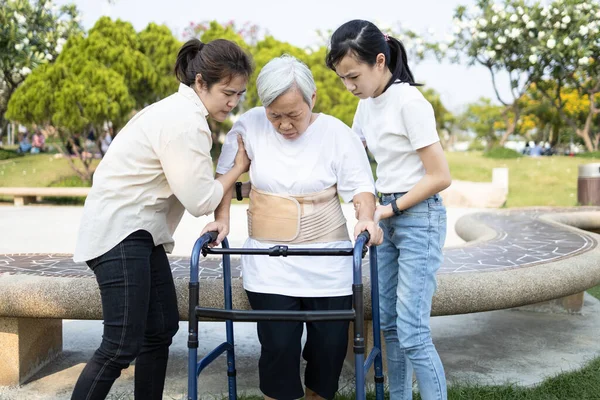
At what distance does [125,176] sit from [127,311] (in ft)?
1.58

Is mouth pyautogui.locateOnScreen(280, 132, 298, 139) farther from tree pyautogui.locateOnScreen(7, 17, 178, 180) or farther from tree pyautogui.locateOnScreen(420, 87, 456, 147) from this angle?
tree pyautogui.locateOnScreen(420, 87, 456, 147)

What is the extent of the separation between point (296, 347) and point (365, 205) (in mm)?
625

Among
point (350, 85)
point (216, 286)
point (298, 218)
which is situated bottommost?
point (216, 286)

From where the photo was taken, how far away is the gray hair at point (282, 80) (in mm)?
2471

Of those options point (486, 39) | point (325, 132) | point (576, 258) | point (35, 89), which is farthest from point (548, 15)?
point (325, 132)

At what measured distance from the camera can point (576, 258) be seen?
13.3ft

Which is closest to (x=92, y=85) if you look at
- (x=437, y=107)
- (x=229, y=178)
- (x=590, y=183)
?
(x=590, y=183)

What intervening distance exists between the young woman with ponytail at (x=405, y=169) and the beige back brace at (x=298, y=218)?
0.22m

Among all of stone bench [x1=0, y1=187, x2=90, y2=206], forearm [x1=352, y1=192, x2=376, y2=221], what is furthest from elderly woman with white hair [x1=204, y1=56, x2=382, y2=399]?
stone bench [x1=0, y1=187, x2=90, y2=206]

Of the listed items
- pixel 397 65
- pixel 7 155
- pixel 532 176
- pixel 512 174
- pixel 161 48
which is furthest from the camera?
pixel 7 155

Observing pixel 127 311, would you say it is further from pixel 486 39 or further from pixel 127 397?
pixel 486 39

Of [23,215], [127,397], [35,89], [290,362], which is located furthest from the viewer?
[35,89]

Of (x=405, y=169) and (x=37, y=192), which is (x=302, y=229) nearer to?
(x=405, y=169)

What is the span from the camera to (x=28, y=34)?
2159cm
